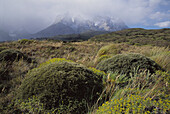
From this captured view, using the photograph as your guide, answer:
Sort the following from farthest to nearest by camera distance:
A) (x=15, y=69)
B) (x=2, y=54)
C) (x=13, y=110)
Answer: (x=2, y=54), (x=15, y=69), (x=13, y=110)

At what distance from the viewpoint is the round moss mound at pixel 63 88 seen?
232cm


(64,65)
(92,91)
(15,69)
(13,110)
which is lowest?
(13,110)

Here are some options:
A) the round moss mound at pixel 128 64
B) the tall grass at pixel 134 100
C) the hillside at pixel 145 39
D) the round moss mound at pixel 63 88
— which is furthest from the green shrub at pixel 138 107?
the hillside at pixel 145 39

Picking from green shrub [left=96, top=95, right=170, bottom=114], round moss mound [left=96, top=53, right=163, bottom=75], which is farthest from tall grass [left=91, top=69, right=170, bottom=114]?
round moss mound [left=96, top=53, right=163, bottom=75]

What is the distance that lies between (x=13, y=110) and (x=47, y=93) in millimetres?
845

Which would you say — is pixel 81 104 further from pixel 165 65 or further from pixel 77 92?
pixel 165 65

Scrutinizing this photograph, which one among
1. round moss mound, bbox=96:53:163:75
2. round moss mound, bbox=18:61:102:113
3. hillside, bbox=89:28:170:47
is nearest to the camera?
round moss mound, bbox=18:61:102:113

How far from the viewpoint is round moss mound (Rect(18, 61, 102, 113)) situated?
2.32 m

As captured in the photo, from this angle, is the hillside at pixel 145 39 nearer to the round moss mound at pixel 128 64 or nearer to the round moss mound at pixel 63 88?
the round moss mound at pixel 128 64

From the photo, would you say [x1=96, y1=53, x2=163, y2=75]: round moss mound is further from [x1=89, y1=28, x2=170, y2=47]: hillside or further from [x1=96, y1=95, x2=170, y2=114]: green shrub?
[x1=89, y1=28, x2=170, y2=47]: hillside

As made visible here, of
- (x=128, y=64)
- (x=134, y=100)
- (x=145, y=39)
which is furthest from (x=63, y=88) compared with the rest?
(x=145, y=39)

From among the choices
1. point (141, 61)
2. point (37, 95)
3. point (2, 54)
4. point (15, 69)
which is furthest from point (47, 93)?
point (2, 54)

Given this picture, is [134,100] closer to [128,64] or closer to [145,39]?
[128,64]

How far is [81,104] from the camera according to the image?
2.38m
